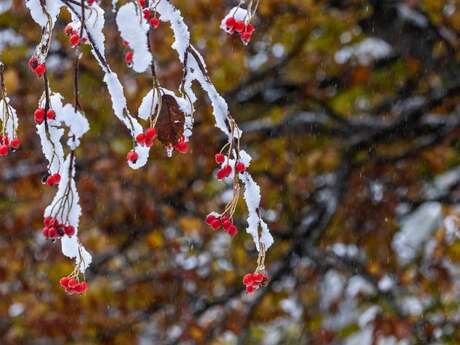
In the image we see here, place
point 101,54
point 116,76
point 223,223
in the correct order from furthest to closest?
point 223,223
point 116,76
point 101,54

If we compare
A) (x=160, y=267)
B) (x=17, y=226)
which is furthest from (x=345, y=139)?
(x=17, y=226)

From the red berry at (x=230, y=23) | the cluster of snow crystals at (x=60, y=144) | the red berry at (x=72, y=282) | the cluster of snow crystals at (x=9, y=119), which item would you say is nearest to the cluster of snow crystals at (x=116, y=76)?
the cluster of snow crystals at (x=60, y=144)

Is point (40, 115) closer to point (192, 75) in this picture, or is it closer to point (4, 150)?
point (4, 150)

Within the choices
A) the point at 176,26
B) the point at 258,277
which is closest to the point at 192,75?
the point at 176,26

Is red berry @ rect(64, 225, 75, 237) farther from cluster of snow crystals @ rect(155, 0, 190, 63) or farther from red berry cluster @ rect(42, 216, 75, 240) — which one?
cluster of snow crystals @ rect(155, 0, 190, 63)

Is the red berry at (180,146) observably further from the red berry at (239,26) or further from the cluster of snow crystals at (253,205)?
the red berry at (239,26)

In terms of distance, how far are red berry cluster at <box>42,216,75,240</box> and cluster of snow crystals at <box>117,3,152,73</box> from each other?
41cm

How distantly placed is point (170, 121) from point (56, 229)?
360 millimetres

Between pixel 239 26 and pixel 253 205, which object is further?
pixel 239 26

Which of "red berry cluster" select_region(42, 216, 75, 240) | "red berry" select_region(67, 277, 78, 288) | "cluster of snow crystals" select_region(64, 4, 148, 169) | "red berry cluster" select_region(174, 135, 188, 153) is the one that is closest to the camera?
"cluster of snow crystals" select_region(64, 4, 148, 169)

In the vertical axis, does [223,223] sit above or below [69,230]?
below

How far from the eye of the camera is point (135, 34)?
5.79 feet

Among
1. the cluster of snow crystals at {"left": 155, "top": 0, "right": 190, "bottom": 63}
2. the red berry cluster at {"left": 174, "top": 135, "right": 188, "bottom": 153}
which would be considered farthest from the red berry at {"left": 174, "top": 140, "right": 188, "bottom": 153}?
the cluster of snow crystals at {"left": 155, "top": 0, "right": 190, "bottom": 63}

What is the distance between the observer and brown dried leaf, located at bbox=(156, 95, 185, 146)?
188 cm
